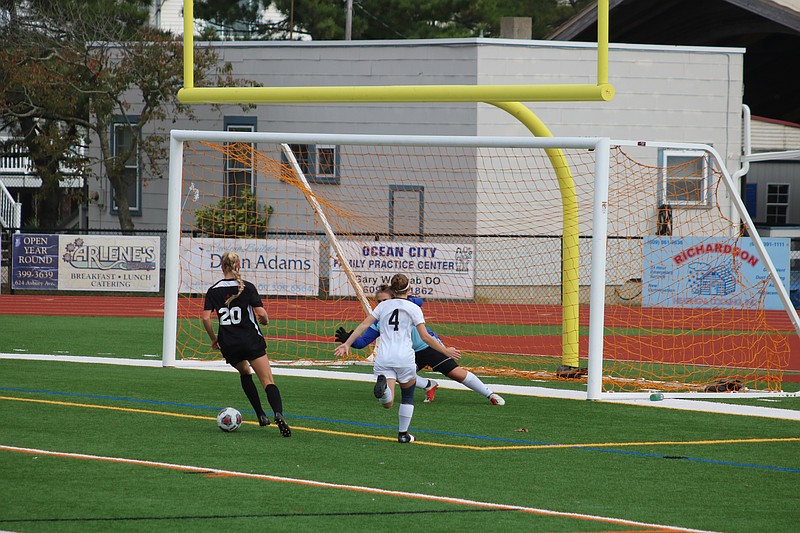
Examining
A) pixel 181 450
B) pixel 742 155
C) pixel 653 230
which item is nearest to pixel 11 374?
pixel 181 450

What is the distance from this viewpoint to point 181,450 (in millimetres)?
10133

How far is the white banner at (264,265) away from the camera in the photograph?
25922mm

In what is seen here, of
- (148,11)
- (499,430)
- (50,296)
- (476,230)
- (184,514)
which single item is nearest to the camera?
(184,514)

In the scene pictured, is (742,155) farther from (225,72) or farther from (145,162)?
(145,162)

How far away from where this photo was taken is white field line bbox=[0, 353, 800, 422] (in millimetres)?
13453

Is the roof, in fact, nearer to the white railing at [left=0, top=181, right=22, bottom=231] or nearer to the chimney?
the chimney

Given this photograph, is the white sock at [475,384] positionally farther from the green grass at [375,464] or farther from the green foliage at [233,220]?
the green foliage at [233,220]

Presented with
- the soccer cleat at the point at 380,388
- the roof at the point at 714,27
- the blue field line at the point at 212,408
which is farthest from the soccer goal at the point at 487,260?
the soccer cleat at the point at 380,388

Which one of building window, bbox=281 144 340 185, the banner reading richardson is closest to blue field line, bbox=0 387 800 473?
the banner reading richardson

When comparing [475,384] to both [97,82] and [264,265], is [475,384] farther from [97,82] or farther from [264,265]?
[97,82]

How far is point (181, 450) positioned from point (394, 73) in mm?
22013

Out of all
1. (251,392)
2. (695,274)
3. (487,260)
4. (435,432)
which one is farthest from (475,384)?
(487,260)

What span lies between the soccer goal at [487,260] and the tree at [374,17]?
15397 mm

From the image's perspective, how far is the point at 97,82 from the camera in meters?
Result: 31.8
